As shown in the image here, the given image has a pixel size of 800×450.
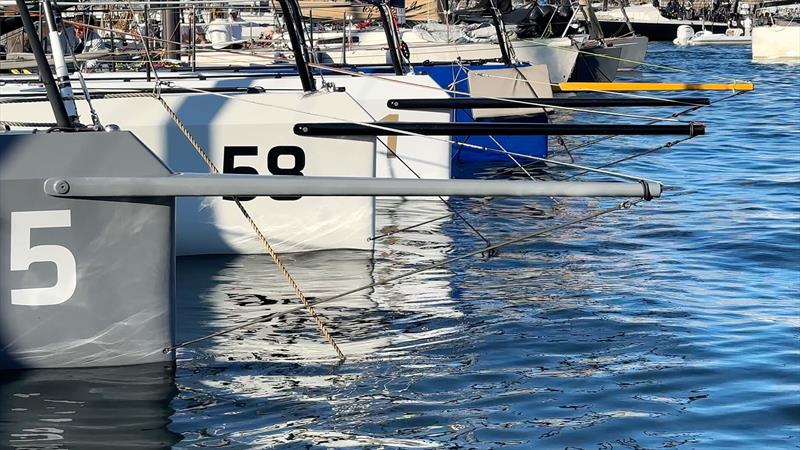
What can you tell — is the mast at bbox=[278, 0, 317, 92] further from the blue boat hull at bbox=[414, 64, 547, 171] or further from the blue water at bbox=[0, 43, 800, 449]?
the blue boat hull at bbox=[414, 64, 547, 171]

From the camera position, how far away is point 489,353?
6742 mm

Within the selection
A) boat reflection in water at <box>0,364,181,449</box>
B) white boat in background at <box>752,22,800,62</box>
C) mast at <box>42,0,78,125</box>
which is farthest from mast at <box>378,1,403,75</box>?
white boat in background at <box>752,22,800,62</box>

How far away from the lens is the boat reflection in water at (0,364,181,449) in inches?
213

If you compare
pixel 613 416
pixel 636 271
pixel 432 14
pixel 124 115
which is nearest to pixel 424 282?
pixel 636 271

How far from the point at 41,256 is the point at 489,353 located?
2211mm

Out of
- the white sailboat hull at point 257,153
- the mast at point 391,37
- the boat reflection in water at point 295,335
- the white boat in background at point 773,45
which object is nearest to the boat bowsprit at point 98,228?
the boat reflection in water at point 295,335

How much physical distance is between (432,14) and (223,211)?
1549 centimetres

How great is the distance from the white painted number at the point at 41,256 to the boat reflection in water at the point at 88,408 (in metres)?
0.40

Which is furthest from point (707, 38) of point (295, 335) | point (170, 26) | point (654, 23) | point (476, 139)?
point (295, 335)

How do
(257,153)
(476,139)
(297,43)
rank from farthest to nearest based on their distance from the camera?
(476,139) < (297,43) < (257,153)

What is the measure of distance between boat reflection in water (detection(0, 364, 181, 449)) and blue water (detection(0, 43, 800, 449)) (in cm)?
1

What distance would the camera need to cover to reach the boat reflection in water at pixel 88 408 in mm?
5402

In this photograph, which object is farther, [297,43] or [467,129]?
[297,43]

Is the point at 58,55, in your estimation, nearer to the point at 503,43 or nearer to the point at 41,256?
the point at 41,256
